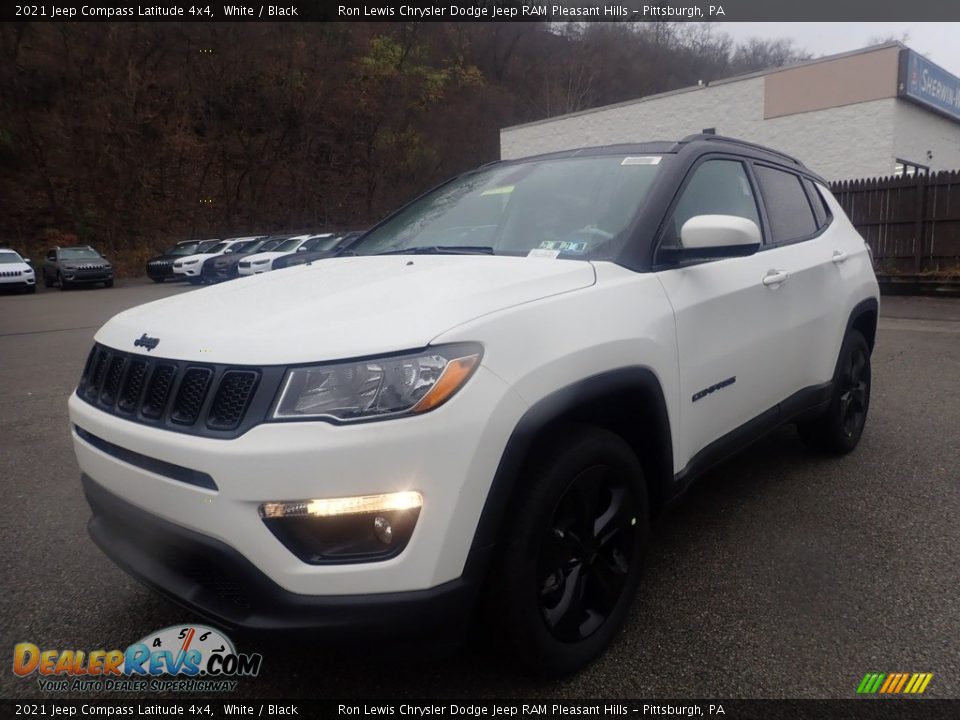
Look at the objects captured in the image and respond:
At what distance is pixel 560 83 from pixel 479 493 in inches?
1905

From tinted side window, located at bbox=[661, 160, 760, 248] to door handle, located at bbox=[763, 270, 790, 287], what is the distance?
300 millimetres

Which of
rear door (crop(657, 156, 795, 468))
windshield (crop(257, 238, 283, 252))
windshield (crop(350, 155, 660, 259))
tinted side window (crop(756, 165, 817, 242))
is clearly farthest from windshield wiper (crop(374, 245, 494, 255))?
windshield (crop(257, 238, 283, 252))

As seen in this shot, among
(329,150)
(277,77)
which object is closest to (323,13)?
(277,77)

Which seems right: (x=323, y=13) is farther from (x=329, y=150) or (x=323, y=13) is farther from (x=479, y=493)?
(x=479, y=493)

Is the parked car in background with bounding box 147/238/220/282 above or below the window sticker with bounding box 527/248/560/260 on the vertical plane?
below

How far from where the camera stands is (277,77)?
40.9 metres

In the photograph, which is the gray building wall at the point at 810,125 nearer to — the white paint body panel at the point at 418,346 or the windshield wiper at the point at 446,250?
the windshield wiper at the point at 446,250

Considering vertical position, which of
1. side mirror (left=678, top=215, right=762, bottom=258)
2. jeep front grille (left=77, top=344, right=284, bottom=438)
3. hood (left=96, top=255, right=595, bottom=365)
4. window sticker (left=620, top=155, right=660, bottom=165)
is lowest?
jeep front grille (left=77, top=344, right=284, bottom=438)

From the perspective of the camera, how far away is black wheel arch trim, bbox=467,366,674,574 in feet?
6.04

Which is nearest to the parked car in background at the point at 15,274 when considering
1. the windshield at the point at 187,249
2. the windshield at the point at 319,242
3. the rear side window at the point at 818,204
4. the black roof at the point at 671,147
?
the windshield at the point at 187,249

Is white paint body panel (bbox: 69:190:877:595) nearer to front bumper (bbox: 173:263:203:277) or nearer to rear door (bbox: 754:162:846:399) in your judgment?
rear door (bbox: 754:162:846:399)

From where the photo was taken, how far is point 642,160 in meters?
2.90

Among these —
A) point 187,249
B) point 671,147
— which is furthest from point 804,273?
point 187,249

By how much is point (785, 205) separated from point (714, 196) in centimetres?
84
